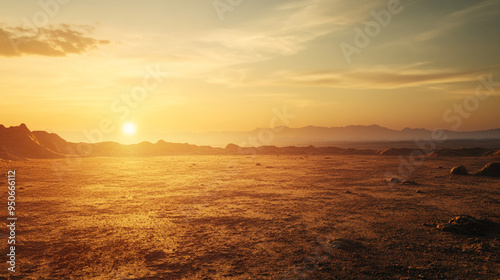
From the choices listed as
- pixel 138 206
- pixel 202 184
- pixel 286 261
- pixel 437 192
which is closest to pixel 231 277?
pixel 286 261

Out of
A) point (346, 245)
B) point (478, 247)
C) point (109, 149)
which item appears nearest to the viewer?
point (478, 247)

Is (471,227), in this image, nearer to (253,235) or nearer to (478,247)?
(478,247)

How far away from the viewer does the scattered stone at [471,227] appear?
25.2ft

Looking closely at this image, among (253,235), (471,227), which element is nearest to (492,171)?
(471,227)

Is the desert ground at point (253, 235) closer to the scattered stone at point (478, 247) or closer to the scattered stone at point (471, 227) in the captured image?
the scattered stone at point (478, 247)

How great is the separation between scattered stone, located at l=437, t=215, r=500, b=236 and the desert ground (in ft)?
0.63

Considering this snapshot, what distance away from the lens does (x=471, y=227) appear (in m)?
7.82

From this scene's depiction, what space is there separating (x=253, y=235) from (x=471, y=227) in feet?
21.1

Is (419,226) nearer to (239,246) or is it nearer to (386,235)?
(386,235)

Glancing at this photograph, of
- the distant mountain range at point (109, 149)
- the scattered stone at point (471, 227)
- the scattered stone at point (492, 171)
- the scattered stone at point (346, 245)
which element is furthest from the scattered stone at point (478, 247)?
the distant mountain range at point (109, 149)

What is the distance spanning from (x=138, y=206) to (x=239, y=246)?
6312 millimetres

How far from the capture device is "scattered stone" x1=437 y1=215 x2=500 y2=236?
767cm

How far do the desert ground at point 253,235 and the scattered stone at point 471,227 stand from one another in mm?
192

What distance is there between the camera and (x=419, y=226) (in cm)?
848
